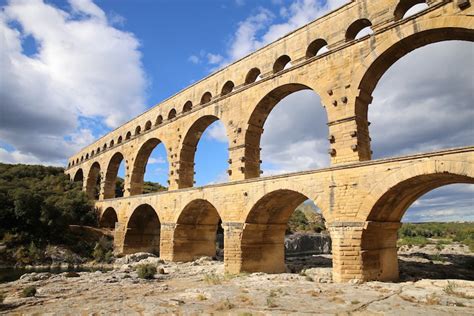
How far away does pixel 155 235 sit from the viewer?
82.9 ft

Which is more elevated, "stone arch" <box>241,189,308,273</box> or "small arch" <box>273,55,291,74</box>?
"small arch" <box>273,55,291,74</box>

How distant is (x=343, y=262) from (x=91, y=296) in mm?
7475

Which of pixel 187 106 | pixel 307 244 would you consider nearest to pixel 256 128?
pixel 187 106

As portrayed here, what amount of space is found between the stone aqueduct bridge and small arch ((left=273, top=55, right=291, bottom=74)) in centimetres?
7

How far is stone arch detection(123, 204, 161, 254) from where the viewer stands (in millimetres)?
23484

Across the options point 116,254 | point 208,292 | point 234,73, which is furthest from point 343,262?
point 116,254

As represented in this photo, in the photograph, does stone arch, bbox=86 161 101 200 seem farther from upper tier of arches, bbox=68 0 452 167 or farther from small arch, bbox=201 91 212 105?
small arch, bbox=201 91 212 105

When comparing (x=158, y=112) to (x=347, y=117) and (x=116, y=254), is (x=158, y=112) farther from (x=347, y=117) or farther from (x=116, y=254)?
(x=347, y=117)

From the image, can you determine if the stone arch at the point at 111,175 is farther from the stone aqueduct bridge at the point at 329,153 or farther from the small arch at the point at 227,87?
the small arch at the point at 227,87

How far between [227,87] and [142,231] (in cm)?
1228

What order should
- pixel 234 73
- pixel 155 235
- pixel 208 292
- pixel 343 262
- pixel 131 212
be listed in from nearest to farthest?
pixel 208 292
pixel 343 262
pixel 234 73
pixel 131 212
pixel 155 235

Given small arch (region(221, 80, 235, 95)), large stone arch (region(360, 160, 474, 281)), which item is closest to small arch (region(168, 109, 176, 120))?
small arch (region(221, 80, 235, 95))

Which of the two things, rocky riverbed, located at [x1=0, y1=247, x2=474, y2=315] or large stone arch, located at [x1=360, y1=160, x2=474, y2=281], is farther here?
large stone arch, located at [x1=360, y1=160, x2=474, y2=281]

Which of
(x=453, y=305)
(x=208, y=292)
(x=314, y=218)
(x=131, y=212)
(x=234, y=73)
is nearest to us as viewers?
(x=453, y=305)
